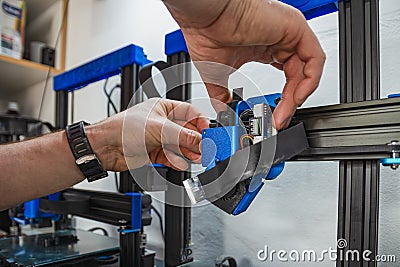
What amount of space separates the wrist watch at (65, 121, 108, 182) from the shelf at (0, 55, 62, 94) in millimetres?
1047

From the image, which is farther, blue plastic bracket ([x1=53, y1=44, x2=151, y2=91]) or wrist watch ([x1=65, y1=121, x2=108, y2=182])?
blue plastic bracket ([x1=53, y1=44, x2=151, y2=91])

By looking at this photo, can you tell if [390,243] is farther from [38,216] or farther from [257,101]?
[38,216]

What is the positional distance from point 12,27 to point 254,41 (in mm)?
1473

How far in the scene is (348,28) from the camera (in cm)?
55

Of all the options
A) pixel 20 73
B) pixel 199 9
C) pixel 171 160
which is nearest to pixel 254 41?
pixel 199 9

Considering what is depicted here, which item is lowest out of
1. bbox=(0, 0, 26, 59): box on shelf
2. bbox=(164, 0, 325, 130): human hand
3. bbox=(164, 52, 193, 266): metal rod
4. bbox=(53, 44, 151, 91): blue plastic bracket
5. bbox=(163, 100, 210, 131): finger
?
bbox=(164, 52, 193, 266): metal rod

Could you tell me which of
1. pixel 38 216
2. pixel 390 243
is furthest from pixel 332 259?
pixel 38 216

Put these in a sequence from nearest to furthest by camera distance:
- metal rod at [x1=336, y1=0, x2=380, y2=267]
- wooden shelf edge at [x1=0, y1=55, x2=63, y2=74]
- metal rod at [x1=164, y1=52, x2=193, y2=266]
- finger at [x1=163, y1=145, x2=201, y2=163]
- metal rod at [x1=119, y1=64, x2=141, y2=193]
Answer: metal rod at [x1=336, y1=0, x2=380, y2=267]
finger at [x1=163, y1=145, x2=201, y2=163]
metal rod at [x1=164, y1=52, x2=193, y2=266]
metal rod at [x1=119, y1=64, x2=141, y2=193]
wooden shelf edge at [x1=0, y1=55, x2=63, y2=74]

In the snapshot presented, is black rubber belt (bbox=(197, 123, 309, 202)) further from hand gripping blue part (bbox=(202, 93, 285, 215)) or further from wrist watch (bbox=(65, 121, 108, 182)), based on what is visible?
wrist watch (bbox=(65, 121, 108, 182))

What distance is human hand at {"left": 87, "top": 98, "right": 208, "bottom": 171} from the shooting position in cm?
61

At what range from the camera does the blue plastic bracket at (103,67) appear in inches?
36.8

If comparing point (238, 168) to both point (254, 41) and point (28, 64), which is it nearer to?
point (254, 41)

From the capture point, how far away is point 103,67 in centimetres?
101

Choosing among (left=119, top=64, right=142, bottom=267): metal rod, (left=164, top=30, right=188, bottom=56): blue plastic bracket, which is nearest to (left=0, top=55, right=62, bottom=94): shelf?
(left=119, top=64, right=142, bottom=267): metal rod
